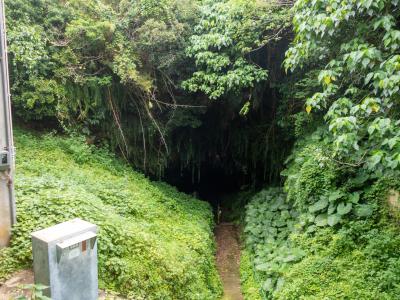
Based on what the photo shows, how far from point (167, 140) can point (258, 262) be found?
14.6ft

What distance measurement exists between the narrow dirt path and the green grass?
353 mm

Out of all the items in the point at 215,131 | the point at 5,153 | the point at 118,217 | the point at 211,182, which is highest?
the point at 5,153

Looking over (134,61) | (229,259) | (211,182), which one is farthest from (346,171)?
(211,182)

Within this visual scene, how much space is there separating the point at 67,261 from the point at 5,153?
1461 mm

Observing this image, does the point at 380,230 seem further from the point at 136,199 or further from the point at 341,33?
the point at 136,199

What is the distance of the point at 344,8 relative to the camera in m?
3.77

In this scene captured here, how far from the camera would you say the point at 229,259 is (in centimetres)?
734

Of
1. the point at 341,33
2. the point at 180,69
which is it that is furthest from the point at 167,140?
the point at 341,33

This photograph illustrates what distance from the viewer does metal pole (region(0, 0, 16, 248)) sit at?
3.64m

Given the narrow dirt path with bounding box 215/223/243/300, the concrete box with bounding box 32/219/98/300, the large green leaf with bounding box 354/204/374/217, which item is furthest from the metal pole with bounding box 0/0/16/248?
the large green leaf with bounding box 354/204/374/217

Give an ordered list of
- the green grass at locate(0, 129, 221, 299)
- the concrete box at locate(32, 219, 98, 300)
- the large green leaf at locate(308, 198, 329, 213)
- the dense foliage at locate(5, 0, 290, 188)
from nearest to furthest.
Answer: the concrete box at locate(32, 219, 98, 300), the green grass at locate(0, 129, 221, 299), the large green leaf at locate(308, 198, 329, 213), the dense foliage at locate(5, 0, 290, 188)

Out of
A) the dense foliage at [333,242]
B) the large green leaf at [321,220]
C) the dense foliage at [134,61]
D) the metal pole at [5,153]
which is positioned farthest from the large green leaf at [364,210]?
the metal pole at [5,153]

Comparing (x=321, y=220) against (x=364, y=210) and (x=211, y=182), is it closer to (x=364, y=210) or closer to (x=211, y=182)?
(x=364, y=210)

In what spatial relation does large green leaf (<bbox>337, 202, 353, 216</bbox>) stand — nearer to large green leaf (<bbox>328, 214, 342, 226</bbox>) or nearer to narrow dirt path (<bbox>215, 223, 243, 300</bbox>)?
large green leaf (<bbox>328, 214, 342, 226</bbox>)
